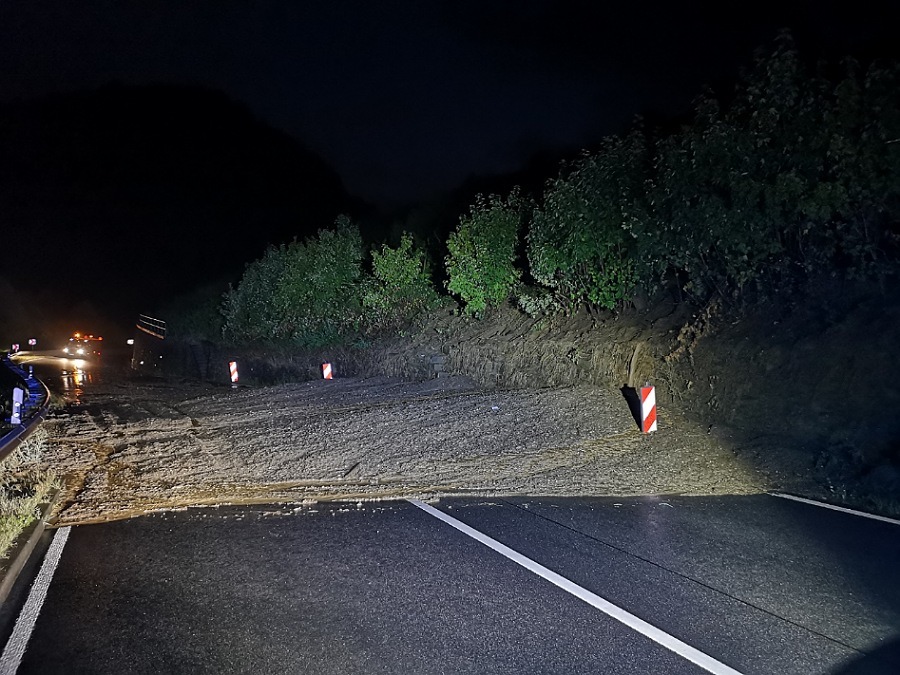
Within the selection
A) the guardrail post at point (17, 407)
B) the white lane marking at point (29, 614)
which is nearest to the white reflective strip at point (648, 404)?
the white lane marking at point (29, 614)

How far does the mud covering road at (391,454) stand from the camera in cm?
916

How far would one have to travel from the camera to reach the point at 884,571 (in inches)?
228

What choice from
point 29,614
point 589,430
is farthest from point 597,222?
point 29,614

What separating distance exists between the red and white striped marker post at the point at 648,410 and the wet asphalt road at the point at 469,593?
3885 mm

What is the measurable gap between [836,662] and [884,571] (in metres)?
1.96

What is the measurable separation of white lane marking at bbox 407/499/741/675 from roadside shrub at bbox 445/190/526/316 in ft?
46.5

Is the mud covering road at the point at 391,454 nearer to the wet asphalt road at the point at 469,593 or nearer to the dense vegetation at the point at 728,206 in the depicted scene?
the wet asphalt road at the point at 469,593

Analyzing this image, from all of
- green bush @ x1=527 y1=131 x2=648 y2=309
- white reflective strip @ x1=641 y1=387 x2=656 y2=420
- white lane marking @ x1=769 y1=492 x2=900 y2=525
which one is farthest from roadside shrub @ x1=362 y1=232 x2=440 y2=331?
white lane marking @ x1=769 y1=492 x2=900 y2=525

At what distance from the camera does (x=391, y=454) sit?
11.4 metres

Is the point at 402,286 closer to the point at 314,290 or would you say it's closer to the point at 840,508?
the point at 314,290

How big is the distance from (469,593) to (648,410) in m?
7.22

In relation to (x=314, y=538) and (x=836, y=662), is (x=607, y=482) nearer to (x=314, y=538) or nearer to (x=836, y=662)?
(x=314, y=538)

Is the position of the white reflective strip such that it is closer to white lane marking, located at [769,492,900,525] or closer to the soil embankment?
the soil embankment

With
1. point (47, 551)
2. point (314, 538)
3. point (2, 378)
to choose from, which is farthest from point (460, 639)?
point (2, 378)
